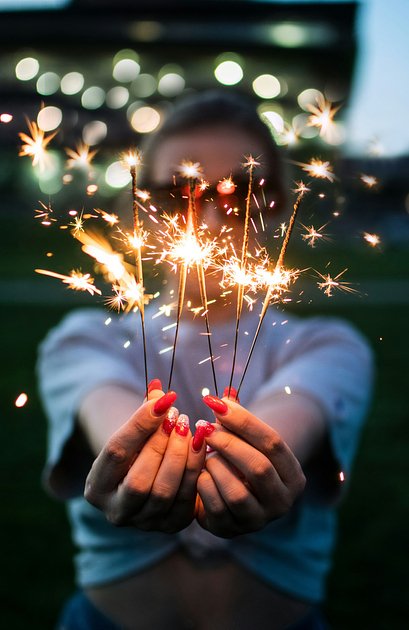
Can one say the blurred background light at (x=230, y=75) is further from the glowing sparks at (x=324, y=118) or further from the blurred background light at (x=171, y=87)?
the glowing sparks at (x=324, y=118)

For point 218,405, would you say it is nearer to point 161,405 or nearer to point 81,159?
point 161,405

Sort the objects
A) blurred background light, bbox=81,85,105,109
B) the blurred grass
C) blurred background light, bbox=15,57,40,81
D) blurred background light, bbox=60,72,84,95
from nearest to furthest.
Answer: blurred background light, bbox=60,72,84,95
the blurred grass
blurred background light, bbox=81,85,105,109
blurred background light, bbox=15,57,40,81

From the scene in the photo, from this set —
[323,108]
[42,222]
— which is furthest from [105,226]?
[323,108]

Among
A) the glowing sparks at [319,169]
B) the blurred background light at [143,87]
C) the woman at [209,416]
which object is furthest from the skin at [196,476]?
the blurred background light at [143,87]

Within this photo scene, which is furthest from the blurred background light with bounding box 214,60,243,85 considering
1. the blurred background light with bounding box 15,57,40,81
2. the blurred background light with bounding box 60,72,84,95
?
the blurred background light with bounding box 15,57,40,81

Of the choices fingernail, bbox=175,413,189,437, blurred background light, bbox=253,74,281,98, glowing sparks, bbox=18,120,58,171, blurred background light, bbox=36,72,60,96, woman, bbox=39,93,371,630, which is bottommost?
blurred background light, bbox=253,74,281,98

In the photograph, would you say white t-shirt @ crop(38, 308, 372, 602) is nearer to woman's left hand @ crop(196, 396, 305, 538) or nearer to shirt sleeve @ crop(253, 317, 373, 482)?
shirt sleeve @ crop(253, 317, 373, 482)
